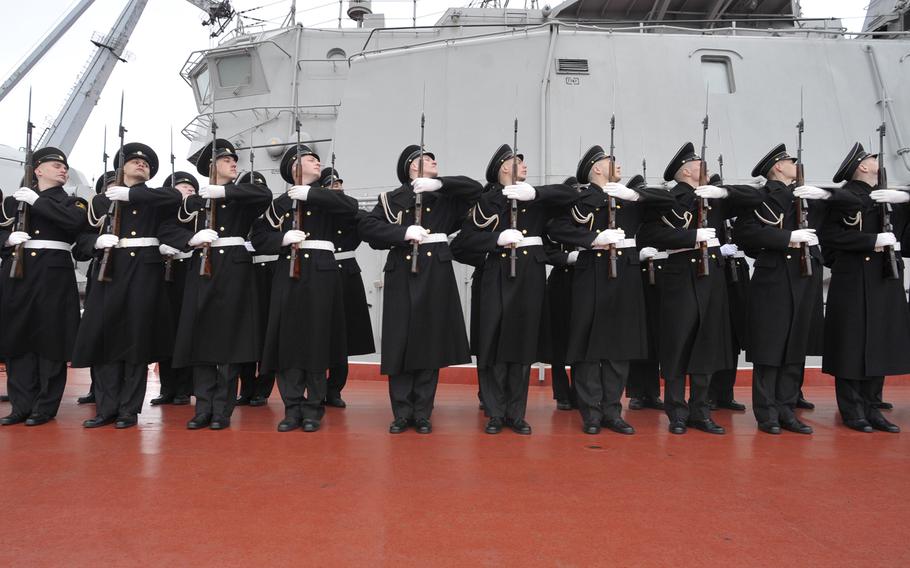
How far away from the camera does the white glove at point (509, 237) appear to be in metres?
4.31

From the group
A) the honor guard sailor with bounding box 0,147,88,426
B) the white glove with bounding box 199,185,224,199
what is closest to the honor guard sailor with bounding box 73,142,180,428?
the honor guard sailor with bounding box 0,147,88,426

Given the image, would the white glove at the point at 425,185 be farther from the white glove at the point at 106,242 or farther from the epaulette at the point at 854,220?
the epaulette at the point at 854,220

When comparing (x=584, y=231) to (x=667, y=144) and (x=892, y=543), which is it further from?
(x=667, y=144)

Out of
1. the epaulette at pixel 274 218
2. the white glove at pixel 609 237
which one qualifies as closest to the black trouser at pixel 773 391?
the white glove at pixel 609 237

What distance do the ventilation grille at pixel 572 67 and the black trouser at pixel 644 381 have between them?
4.46m

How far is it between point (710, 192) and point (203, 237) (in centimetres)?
356

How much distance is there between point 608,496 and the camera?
2914mm

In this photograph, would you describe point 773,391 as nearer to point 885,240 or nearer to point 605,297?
point 885,240

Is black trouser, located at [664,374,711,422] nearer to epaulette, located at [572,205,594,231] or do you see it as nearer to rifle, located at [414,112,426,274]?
epaulette, located at [572,205,594,231]

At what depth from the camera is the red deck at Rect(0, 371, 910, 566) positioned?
2246mm

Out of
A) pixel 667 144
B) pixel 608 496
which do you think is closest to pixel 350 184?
pixel 667 144

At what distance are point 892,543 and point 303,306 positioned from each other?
3534mm

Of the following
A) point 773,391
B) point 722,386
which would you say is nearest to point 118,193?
point 773,391

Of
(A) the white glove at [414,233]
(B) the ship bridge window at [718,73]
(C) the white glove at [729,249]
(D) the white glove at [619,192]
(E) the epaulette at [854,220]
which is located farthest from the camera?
(B) the ship bridge window at [718,73]
